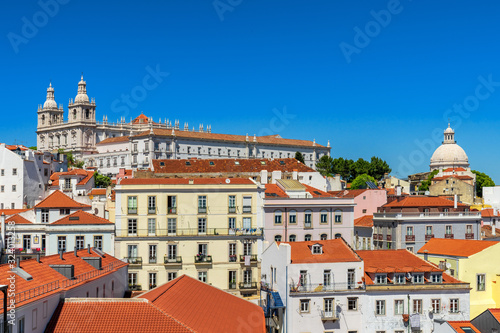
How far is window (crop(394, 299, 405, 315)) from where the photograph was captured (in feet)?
142

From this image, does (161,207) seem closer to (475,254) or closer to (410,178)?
(475,254)

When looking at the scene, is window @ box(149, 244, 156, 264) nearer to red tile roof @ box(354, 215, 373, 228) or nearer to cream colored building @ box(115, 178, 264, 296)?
Result: cream colored building @ box(115, 178, 264, 296)

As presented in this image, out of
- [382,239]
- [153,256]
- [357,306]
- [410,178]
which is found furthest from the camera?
[410,178]

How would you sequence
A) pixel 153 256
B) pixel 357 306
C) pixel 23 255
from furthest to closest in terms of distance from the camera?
1. pixel 23 255
2. pixel 153 256
3. pixel 357 306

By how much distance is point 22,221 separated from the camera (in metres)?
63.0

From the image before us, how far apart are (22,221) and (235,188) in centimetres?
2282

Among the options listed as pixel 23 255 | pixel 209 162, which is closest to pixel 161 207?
pixel 23 255

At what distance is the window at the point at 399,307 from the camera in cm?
4338

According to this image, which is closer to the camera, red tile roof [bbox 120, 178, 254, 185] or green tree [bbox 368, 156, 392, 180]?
red tile roof [bbox 120, 178, 254, 185]

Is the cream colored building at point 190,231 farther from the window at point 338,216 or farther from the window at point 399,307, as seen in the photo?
the window at point 399,307

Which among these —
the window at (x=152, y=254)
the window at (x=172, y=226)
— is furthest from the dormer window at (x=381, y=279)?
the window at (x=152, y=254)

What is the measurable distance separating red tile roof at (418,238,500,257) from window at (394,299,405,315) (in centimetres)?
710

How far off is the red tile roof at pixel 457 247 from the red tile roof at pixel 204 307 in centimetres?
1777

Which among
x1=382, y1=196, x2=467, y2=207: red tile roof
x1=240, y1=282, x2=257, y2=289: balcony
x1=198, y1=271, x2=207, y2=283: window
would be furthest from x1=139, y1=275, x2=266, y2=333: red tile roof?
x1=382, y1=196, x2=467, y2=207: red tile roof
